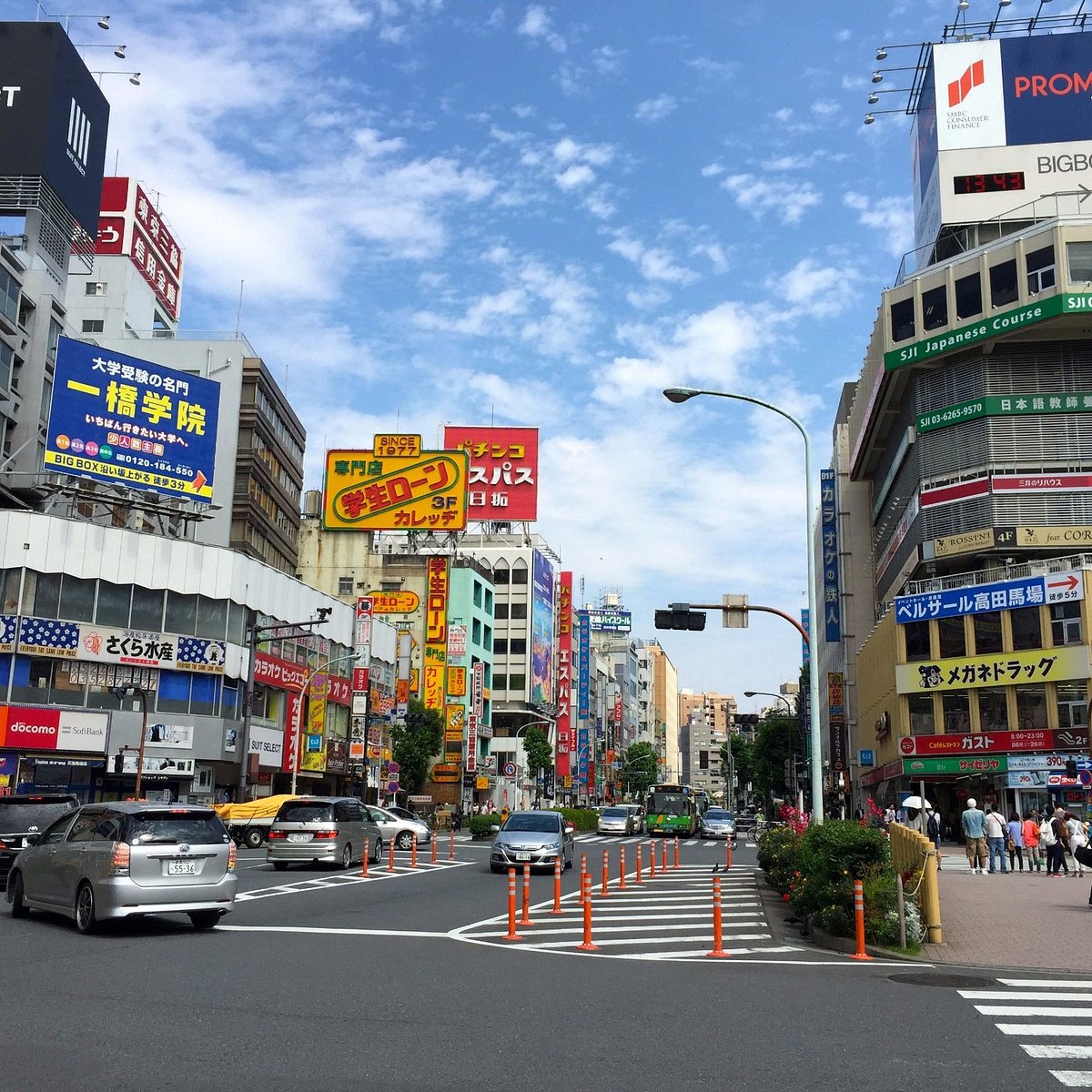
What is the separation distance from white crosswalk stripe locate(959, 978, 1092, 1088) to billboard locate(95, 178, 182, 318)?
277 feet

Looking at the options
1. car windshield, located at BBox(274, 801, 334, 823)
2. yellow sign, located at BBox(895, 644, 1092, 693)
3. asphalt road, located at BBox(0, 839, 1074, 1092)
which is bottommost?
asphalt road, located at BBox(0, 839, 1074, 1092)

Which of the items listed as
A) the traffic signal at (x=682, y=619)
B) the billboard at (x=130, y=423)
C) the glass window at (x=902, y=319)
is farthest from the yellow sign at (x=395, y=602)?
the traffic signal at (x=682, y=619)

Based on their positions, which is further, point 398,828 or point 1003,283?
point 1003,283

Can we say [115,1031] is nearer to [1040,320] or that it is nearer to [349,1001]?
[349,1001]

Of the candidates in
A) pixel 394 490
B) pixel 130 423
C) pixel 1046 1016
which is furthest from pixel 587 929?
pixel 394 490

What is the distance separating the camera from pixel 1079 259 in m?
54.9

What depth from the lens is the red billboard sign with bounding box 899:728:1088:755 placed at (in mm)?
48375

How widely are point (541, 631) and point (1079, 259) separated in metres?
65.2

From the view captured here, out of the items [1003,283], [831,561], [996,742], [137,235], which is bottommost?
[996,742]

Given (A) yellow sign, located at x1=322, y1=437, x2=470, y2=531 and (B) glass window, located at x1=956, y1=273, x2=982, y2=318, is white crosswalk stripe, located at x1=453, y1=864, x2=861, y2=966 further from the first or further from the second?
(A) yellow sign, located at x1=322, y1=437, x2=470, y2=531

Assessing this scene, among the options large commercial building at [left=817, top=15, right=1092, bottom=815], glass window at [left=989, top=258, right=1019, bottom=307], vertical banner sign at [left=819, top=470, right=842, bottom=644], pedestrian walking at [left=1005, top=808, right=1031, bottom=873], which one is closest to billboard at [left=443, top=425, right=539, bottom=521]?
vertical banner sign at [left=819, top=470, right=842, bottom=644]

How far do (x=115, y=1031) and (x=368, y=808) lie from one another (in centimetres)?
2724

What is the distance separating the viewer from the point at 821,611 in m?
90.9

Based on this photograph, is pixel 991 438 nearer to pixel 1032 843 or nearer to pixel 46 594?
pixel 1032 843
